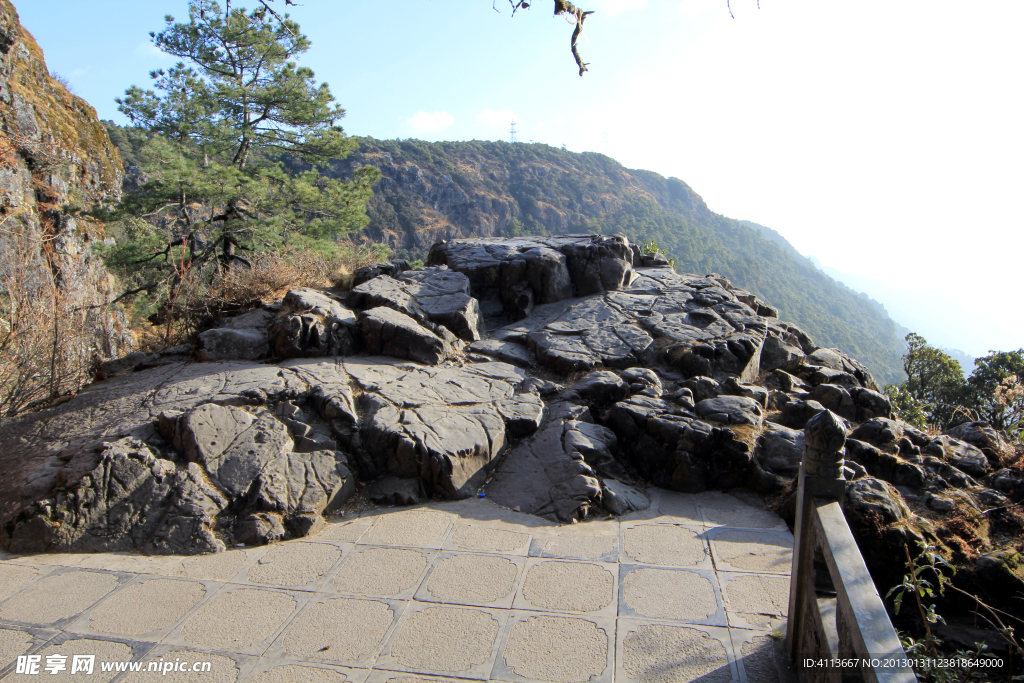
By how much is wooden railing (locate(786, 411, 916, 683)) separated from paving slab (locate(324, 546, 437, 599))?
1987mm

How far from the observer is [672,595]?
3188 mm

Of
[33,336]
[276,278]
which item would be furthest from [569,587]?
[276,278]

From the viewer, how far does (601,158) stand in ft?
262

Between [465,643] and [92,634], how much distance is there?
1842 mm

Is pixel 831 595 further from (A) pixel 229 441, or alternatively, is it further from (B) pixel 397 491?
(A) pixel 229 441

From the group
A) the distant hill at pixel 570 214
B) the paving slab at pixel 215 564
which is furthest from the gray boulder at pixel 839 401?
the distant hill at pixel 570 214

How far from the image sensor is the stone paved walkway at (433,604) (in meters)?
2.62

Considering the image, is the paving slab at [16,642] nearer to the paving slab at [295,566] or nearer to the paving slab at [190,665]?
the paving slab at [190,665]

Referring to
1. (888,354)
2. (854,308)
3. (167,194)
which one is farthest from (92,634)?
(854,308)

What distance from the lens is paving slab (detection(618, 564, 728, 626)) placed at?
9.83 feet

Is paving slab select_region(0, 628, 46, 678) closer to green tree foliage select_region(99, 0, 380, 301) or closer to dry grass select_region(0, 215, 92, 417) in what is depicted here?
dry grass select_region(0, 215, 92, 417)

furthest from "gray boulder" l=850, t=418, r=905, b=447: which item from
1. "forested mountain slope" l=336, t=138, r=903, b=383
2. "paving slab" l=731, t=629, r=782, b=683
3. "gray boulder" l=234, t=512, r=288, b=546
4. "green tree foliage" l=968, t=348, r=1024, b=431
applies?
"forested mountain slope" l=336, t=138, r=903, b=383

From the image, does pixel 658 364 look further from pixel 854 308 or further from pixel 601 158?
pixel 854 308

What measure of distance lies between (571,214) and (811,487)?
61221mm
